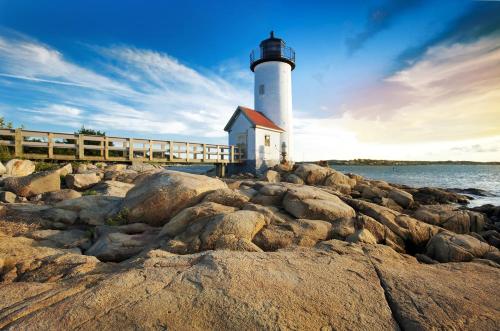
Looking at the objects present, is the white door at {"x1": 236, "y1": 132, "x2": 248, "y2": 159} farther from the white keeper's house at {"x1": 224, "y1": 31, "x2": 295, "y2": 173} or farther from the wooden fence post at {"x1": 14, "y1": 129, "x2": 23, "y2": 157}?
the wooden fence post at {"x1": 14, "y1": 129, "x2": 23, "y2": 157}

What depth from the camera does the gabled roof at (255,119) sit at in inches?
914

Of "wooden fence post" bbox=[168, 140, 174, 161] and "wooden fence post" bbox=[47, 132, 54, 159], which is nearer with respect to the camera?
"wooden fence post" bbox=[47, 132, 54, 159]

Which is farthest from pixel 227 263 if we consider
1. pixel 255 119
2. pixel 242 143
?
pixel 242 143

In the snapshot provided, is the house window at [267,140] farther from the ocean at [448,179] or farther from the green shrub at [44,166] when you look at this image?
the green shrub at [44,166]

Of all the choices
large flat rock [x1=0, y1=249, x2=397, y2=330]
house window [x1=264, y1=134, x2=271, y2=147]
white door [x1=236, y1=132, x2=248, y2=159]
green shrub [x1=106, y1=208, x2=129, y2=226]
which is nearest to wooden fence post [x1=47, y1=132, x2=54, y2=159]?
green shrub [x1=106, y1=208, x2=129, y2=226]

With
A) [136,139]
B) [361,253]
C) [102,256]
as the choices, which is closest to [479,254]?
[361,253]

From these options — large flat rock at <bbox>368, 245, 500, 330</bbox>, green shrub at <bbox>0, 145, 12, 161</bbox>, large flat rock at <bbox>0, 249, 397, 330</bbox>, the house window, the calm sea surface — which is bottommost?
the calm sea surface

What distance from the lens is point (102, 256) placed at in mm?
4824

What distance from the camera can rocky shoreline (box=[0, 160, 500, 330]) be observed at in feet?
7.79

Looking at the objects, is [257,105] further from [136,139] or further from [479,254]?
[479,254]

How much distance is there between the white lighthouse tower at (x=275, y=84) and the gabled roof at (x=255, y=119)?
83 cm

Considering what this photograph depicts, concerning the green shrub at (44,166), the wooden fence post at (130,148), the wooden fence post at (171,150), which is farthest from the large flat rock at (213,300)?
the wooden fence post at (171,150)

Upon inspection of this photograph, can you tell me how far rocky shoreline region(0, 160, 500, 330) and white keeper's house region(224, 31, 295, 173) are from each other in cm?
1585

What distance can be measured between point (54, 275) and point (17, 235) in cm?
269
